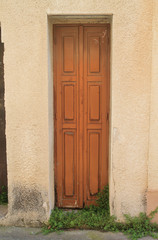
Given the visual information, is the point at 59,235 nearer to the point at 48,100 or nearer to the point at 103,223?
the point at 103,223

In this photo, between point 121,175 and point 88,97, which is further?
point 88,97

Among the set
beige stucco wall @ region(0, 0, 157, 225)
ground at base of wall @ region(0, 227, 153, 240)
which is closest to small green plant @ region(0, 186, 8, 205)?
beige stucco wall @ region(0, 0, 157, 225)

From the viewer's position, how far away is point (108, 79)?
12.4ft

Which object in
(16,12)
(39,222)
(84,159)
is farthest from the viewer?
(84,159)

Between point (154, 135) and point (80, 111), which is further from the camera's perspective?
point (80, 111)

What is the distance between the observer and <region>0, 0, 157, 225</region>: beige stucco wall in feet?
10.9

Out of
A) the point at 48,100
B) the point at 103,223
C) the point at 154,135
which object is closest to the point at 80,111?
the point at 48,100

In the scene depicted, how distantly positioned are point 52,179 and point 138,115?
1596mm

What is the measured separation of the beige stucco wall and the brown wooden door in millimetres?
272

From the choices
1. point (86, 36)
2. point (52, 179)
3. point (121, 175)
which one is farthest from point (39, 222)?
point (86, 36)

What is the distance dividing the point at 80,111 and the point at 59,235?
1.77 meters

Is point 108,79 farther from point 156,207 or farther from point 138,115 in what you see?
point 156,207

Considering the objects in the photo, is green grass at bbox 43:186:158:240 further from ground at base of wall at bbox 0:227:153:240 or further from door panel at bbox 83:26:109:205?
door panel at bbox 83:26:109:205

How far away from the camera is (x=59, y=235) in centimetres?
346
